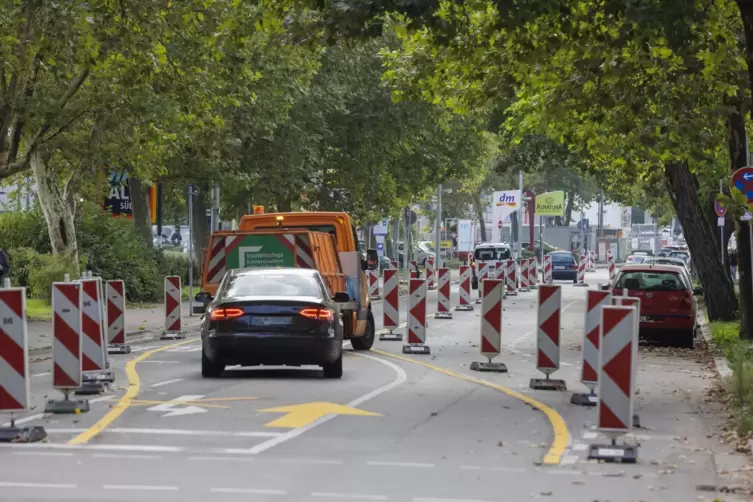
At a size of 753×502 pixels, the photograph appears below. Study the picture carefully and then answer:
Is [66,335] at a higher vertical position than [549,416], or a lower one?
higher

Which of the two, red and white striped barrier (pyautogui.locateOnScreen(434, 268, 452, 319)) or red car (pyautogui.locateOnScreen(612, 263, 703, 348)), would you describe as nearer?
red car (pyautogui.locateOnScreen(612, 263, 703, 348))

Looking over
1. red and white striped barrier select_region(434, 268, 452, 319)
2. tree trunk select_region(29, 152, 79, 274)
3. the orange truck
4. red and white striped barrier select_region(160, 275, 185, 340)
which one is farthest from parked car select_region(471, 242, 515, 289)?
the orange truck

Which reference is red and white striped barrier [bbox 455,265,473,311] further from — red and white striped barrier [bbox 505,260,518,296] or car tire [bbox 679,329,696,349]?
car tire [bbox 679,329,696,349]

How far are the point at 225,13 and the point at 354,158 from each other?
26380 millimetres

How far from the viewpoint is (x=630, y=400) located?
12.1 m

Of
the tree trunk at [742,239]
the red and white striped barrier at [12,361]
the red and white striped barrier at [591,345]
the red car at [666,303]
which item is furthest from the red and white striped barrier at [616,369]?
the red car at [666,303]

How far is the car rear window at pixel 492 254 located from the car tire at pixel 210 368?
1670 inches

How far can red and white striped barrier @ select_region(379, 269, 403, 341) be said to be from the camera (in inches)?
1090

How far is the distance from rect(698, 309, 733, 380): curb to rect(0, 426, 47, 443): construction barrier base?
33.2 ft

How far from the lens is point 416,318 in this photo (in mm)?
24812

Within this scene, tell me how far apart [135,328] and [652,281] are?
11.1m

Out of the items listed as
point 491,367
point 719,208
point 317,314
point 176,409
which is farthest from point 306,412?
point 719,208

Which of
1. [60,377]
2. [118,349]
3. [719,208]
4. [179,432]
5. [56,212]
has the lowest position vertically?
[118,349]

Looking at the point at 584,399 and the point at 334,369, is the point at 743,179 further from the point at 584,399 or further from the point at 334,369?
the point at 334,369
